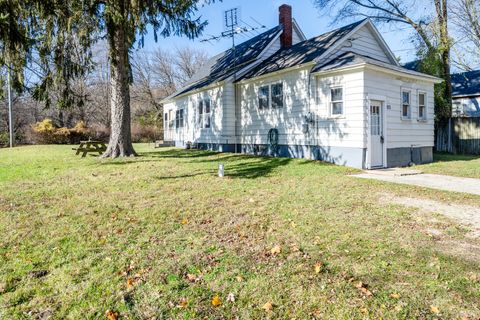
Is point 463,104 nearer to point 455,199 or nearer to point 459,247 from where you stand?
point 455,199

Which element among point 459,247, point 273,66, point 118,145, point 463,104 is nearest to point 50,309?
point 459,247

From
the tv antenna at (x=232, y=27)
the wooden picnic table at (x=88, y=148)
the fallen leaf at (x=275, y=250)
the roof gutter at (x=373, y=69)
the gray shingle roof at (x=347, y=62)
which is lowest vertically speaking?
the fallen leaf at (x=275, y=250)

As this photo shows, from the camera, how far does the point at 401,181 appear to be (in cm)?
855

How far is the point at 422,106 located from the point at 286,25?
8182mm

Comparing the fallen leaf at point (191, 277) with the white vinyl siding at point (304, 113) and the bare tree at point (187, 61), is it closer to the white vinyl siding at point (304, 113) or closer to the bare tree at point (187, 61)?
the white vinyl siding at point (304, 113)

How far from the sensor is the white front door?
36.2ft

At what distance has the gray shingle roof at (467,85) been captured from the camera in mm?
24875

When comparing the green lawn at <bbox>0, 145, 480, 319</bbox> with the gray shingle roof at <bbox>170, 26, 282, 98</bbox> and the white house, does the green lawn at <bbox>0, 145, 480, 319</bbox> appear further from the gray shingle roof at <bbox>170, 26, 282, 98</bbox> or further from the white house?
the gray shingle roof at <bbox>170, 26, 282, 98</bbox>

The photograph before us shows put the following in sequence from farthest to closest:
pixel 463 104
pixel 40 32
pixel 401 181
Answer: pixel 463 104 → pixel 40 32 → pixel 401 181

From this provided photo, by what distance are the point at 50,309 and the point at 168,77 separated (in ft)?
137

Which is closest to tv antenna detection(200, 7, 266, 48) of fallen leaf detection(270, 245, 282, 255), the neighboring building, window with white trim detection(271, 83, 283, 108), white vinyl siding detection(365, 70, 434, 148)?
window with white trim detection(271, 83, 283, 108)

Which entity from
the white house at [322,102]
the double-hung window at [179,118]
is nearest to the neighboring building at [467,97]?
the white house at [322,102]

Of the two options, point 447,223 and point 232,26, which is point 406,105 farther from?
point 232,26

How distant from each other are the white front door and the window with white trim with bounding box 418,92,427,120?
278 cm
